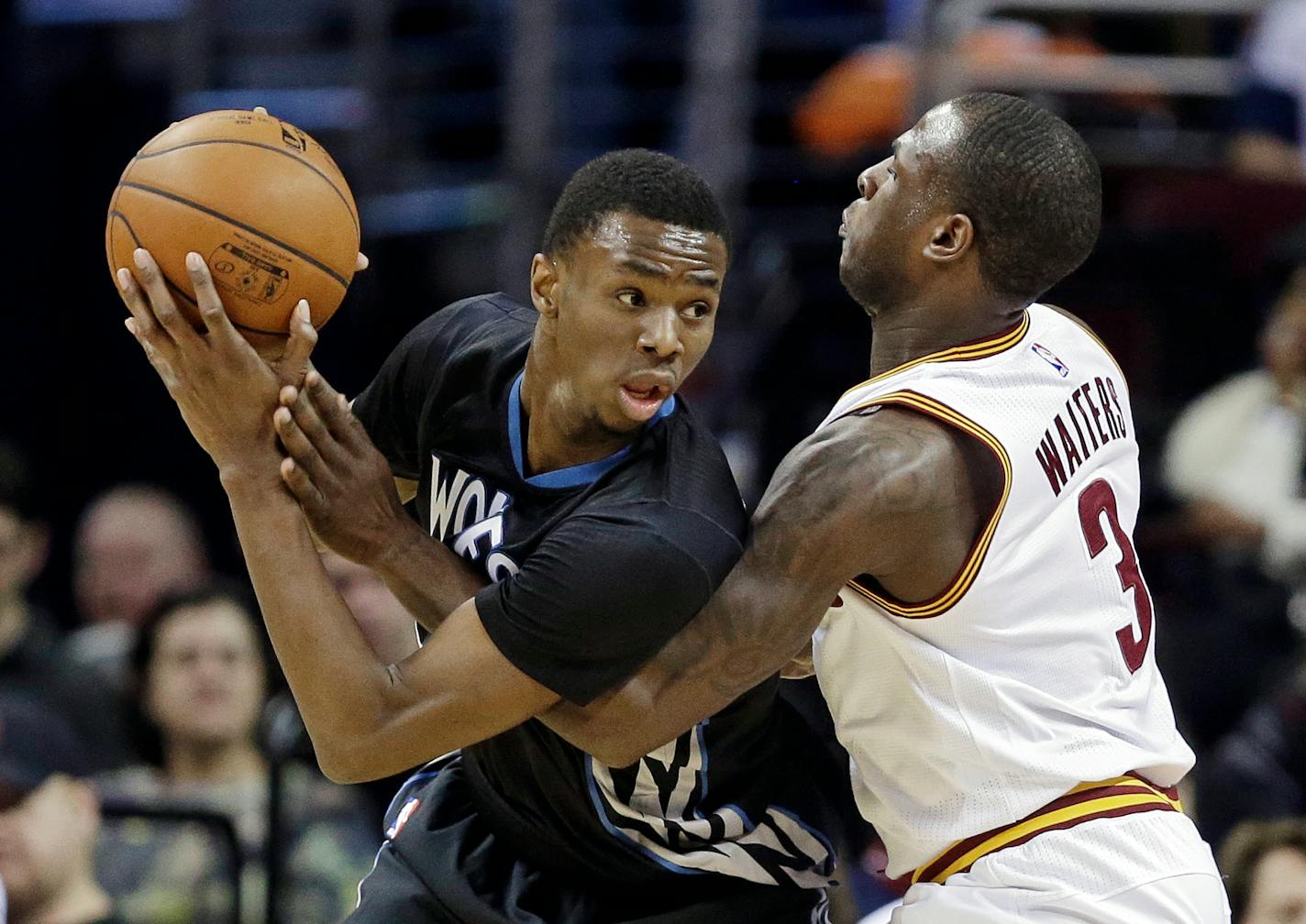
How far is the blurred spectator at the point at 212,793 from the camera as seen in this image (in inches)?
211

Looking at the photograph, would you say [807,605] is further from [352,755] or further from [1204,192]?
[1204,192]

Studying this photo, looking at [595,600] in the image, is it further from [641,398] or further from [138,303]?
[138,303]

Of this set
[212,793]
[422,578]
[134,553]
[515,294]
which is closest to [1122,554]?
[422,578]

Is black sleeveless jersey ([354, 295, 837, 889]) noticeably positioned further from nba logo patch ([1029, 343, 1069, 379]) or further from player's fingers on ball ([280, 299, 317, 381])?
nba logo patch ([1029, 343, 1069, 379])

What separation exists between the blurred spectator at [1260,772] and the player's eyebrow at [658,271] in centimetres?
331

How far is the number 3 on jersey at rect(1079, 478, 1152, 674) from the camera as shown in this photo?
3.53 m

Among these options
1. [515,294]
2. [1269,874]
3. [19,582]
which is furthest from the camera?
[515,294]

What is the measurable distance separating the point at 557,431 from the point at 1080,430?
983mm

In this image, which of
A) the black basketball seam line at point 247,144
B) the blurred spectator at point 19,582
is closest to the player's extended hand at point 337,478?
the black basketball seam line at point 247,144

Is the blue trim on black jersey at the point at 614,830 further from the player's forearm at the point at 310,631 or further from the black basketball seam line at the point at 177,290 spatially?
the black basketball seam line at the point at 177,290

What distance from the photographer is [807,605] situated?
3.33 metres

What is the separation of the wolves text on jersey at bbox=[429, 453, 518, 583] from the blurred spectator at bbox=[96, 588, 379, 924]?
5.95ft

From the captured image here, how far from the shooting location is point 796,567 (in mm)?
3320

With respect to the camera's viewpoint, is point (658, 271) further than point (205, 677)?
No
